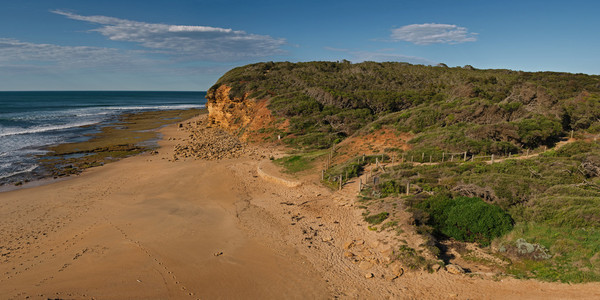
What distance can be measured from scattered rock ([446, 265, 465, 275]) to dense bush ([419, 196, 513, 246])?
2.02 meters

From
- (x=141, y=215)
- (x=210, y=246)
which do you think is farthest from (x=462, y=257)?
(x=141, y=215)

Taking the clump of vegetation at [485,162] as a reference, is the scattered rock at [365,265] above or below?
Result: below

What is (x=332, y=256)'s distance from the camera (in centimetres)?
1147

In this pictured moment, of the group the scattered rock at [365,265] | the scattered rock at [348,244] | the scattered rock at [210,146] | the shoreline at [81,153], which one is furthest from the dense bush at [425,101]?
the shoreline at [81,153]

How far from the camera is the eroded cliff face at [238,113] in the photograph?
3550 cm

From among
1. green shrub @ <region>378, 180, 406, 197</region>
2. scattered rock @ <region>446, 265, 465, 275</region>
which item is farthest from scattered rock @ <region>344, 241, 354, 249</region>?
green shrub @ <region>378, 180, 406, 197</region>

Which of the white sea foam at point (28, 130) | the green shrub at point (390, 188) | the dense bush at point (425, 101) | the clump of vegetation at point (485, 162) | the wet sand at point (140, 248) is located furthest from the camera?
the white sea foam at point (28, 130)

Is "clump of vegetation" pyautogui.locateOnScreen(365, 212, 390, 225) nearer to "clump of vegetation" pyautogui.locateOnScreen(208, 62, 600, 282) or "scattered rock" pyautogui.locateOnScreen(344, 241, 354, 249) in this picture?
"clump of vegetation" pyautogui.locateOnScreen(208, 62, 600, 282)

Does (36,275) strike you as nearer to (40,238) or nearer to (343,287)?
(40,238)

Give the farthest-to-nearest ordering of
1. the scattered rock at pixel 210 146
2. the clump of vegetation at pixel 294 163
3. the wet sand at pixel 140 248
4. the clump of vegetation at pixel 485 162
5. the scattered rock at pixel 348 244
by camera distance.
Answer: the scattered rock at pixel 210 146 < the clump of vegetation at pixel 294 163 < the scattered rock at pixel 348 244 < the clump of vegetation at pixel 485 162 < the wet sand at pixel 140 248

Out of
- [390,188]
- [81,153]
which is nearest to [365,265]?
[390,188]

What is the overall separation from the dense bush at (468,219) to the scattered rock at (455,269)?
2021 millimetres

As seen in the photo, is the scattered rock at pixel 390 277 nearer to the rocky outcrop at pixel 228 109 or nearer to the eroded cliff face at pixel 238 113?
the eroded cliff face at pixel 238 113

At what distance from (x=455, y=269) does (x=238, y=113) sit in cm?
3414
